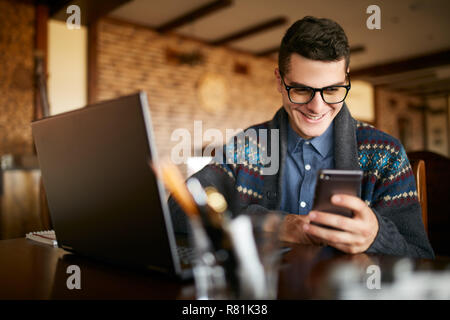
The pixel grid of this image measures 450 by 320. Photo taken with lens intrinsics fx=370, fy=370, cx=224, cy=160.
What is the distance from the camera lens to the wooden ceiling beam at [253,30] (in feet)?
17.6

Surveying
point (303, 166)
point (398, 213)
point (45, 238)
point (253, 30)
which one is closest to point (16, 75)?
point (253, 30)

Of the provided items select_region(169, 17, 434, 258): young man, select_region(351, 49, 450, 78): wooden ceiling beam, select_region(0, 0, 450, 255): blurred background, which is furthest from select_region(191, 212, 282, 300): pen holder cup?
select_region(351, 49, 450, 78): wooden ceiling beam

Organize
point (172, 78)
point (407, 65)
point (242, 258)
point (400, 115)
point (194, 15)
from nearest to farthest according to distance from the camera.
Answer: point (242, 258), point (194, 15), point (172, 78), point (407, 65), point (400, 115)

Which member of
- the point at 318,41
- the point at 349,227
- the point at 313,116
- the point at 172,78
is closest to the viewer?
the point at 349,227

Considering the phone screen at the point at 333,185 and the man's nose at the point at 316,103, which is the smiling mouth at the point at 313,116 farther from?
the phone screen at the point at 333,185

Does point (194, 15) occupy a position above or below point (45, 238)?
above

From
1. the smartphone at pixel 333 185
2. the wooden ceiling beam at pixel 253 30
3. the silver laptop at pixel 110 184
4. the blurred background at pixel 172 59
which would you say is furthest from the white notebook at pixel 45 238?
the wooden ceiling beam at pixel 253 30

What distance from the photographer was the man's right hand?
1.04 meters

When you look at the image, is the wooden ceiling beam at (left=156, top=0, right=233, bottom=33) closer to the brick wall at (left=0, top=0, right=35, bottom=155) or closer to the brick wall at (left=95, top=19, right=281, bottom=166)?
the brick wall at (left=95, top=19, right=281, bottom=166)

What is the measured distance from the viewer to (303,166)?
59.2 inches

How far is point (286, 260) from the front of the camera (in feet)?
2.83

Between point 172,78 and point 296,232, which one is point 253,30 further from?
point 296,232

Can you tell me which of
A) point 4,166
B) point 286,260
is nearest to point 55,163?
point 286,260

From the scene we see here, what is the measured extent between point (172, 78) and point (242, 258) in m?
5.64
